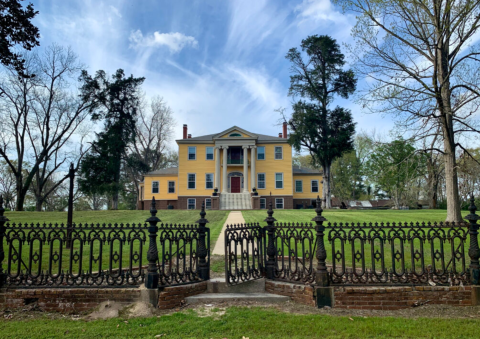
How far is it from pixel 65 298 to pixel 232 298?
110 inches

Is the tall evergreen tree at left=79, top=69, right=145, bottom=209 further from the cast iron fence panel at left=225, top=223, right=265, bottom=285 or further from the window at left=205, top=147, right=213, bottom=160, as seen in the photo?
the cast iron fence panel at left=225, top=223, right=265, bottom=285

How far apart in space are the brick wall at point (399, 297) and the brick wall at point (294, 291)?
0.45 meters

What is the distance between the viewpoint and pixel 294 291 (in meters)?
5.55

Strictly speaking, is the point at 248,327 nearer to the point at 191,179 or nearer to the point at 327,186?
the point at 327,186

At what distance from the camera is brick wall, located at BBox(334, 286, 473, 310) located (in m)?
5.20

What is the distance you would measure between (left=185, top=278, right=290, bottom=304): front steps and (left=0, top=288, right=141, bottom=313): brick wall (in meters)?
1.10

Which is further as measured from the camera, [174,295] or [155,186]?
[155,186]

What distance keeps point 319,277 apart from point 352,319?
835 mm

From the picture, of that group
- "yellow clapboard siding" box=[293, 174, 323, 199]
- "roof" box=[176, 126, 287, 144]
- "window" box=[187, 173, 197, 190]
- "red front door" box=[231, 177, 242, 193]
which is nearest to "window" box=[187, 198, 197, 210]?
"window" box=[187, 173, 197, 190]

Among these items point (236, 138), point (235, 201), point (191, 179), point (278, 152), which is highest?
point (236, 138)

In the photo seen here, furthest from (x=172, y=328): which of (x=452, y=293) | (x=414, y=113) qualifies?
(x=414, y=113)

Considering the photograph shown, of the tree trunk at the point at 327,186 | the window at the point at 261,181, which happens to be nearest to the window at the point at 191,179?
the window at the point at 261,181

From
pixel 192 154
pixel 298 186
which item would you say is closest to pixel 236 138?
pixel 192 154

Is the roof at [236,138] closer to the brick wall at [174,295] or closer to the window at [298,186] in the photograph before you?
the window at [298,186]
